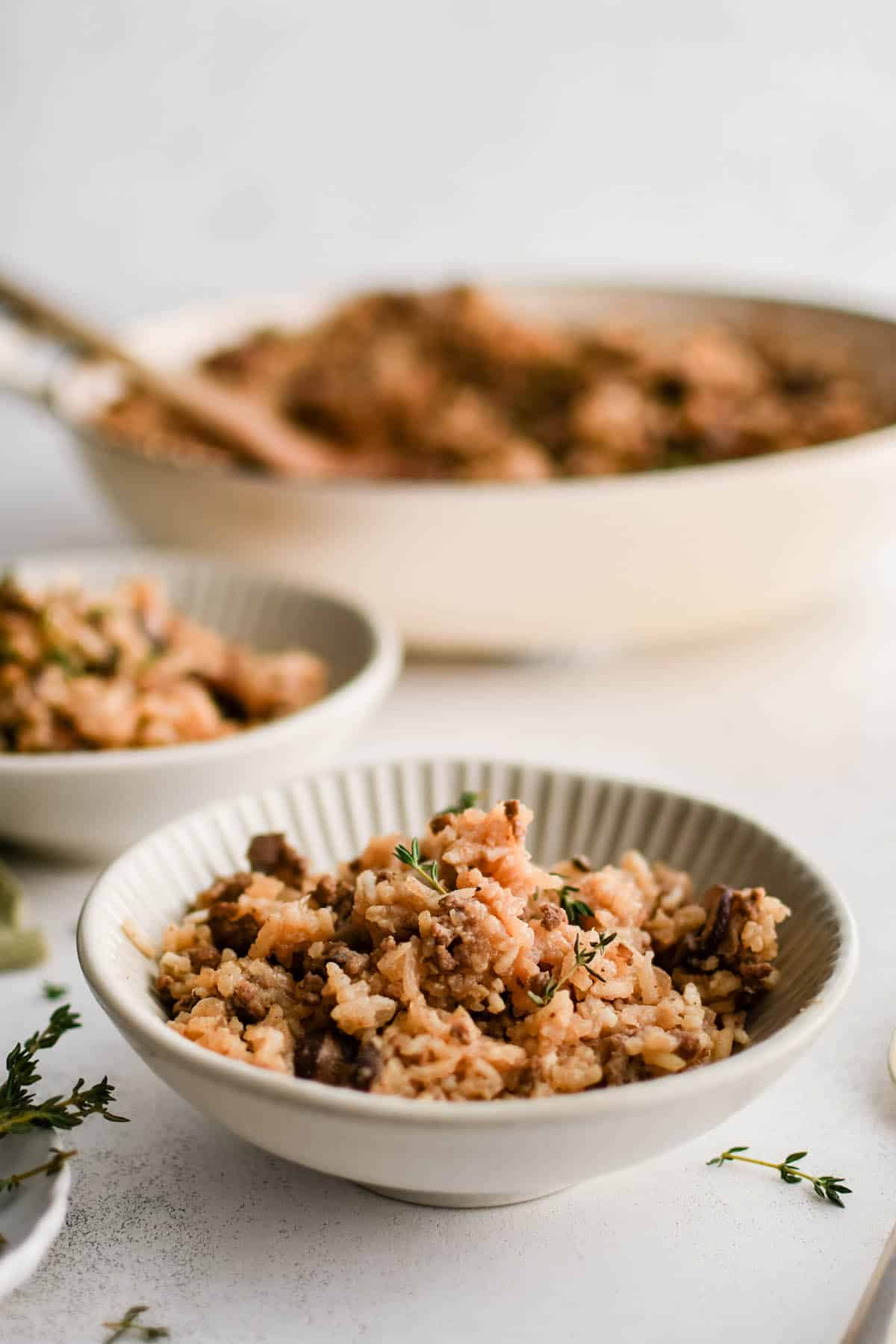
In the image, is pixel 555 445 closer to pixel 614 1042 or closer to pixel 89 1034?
pixel 89 1034

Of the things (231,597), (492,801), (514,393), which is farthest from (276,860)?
(514,393)

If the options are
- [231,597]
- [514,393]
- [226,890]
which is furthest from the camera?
[514,393]

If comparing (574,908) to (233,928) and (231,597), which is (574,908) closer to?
(233,928)

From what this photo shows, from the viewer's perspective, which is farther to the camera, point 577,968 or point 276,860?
point 276,860

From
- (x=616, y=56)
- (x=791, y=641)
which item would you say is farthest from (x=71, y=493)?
(x=616, y=56)

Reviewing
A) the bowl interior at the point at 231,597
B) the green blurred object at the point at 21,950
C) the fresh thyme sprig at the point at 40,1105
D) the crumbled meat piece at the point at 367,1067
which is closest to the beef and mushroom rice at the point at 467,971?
the crumbled meat piece at the point at 367,1067
